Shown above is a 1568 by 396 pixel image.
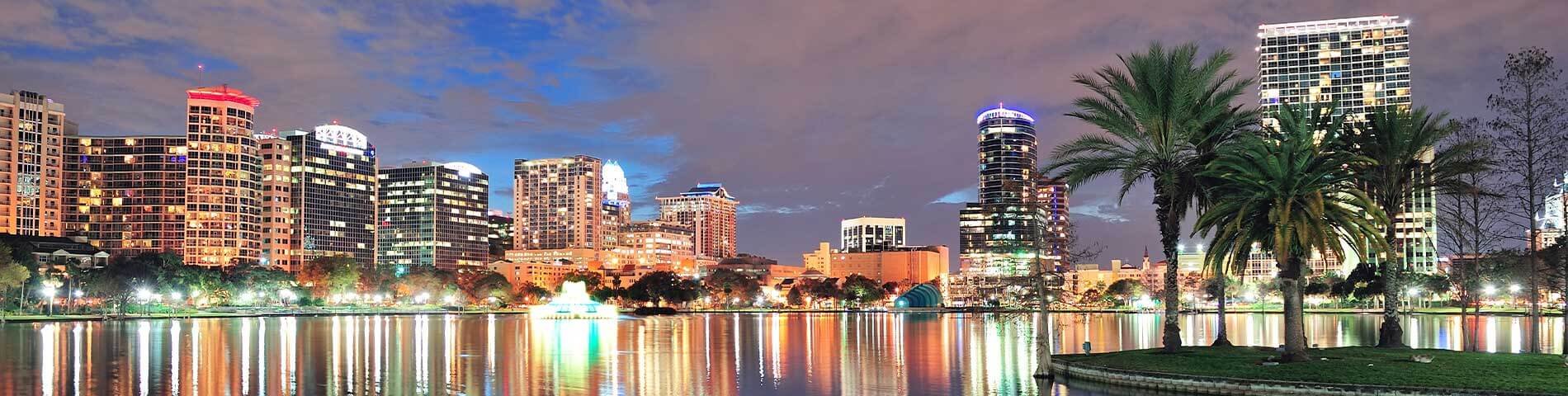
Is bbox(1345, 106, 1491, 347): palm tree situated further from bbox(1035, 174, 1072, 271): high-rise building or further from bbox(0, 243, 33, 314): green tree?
bbox(0, 243, 33, 314): green tree

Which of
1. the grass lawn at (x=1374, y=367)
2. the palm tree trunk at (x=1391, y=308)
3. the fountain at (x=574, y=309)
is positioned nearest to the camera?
the grass lawn at (x=1374, y=367)

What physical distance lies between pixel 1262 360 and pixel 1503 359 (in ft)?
25.2

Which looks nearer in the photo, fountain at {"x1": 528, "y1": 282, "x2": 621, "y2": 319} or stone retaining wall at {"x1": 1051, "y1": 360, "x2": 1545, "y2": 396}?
stone retaining wall at {"x1": 1051, "y1": 360, "x2": 1545, "y2": 396}

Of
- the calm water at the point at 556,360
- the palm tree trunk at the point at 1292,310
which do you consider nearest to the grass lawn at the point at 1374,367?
the palm tree trunk at the point at 1292,310

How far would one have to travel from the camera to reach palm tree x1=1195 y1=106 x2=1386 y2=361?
1496 inches

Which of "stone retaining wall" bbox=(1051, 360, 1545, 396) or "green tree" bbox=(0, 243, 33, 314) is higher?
"green tree" bbox=(0, 243, 33, 314)

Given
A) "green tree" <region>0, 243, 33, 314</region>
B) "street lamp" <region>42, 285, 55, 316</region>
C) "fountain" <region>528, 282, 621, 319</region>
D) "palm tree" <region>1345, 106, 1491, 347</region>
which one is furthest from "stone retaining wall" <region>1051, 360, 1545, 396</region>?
"street lamp" <region>42, 285, 55, 316</region>

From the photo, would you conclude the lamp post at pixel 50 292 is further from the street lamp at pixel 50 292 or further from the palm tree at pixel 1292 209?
the palm tree at pixel 1292 209

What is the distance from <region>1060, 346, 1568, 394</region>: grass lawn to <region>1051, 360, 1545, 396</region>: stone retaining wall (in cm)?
31

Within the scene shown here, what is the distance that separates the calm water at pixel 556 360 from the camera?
40375 mm

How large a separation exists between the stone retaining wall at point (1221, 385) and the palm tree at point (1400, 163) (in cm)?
1486

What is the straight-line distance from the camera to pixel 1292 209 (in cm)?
3853

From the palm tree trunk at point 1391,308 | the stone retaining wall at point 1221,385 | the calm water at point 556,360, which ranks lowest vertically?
the calm water at point 556,360

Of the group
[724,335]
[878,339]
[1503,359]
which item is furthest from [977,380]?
[724,335]
